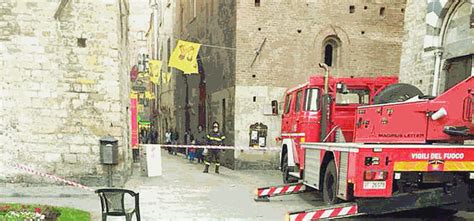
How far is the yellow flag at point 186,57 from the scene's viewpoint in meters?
16.9

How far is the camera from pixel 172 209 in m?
8.89

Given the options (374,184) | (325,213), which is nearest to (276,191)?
(325,213)

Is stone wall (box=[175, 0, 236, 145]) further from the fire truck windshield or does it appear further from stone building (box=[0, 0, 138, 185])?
the fire truck windshield

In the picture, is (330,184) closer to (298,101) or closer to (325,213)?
(325,213)

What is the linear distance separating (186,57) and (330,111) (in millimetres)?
8189

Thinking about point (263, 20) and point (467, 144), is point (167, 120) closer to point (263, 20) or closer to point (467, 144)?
point (263, 20)

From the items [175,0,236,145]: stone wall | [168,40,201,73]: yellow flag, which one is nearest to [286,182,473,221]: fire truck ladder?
[175,0,236,145]: stone wall

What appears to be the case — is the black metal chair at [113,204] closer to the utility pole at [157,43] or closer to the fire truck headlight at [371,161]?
the fire truck headlight at [371,161]

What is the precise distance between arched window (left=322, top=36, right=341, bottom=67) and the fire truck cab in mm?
7126

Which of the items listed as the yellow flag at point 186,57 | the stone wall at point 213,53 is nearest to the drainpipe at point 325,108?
the stone wall at point 213,53

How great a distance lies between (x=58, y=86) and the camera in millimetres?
10836

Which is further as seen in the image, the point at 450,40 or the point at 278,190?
the point at 450,40

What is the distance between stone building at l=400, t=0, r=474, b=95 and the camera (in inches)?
429

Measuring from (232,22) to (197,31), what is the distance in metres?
8.12
